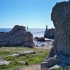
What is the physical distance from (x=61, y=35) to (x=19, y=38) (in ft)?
164

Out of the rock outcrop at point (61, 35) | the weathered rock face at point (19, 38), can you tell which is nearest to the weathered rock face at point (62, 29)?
Result: the rock outcrop at point (61, 35)

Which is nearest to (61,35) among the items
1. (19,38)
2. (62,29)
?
(62,29)

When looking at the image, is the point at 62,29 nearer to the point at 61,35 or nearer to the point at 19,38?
the point at 61,35

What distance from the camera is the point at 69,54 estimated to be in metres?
30.3

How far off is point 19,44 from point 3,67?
40.3m

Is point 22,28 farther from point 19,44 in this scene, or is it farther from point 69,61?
point 69,61

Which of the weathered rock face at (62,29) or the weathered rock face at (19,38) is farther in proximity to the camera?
the weathered rock face at (19,38)

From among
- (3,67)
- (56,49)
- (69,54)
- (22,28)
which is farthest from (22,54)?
(22,28)

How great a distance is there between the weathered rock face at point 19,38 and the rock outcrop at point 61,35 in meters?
42.0

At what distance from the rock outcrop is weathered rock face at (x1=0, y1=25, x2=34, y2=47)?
4198 cm

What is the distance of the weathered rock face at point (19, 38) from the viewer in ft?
255

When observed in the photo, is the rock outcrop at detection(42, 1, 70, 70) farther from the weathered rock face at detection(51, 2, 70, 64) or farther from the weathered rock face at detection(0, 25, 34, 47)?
the weathered rock face at detection(0, 25, 34, 47)

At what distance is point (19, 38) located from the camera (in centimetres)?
8162

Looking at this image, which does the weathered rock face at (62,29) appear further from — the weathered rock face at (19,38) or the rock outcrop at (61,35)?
the weathered rock face at (19,38)
